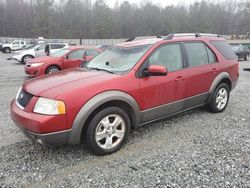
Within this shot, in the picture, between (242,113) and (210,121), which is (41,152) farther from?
(242,113)

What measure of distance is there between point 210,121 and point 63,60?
6.98m

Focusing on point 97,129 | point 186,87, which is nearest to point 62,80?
point 97,129

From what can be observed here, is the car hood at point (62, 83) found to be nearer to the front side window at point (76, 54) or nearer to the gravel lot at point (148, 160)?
the gravel lot at point (148, 160)

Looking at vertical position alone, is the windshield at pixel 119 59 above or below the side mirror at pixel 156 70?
above

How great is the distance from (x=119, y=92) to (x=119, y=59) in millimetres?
857

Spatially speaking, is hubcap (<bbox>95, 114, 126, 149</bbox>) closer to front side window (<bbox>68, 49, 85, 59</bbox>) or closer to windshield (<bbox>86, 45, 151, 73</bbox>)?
windshield (<bbox>86, 45, 151, 73</bbox>)

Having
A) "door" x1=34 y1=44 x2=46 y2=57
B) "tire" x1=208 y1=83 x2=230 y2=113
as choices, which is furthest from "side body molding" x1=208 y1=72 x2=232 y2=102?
"door" x1=34 y1=44 x2=46 y2=57

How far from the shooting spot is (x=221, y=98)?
5.10 m

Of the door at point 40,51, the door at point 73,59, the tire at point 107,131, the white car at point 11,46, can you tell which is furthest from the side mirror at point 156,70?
the white car at point 11,46

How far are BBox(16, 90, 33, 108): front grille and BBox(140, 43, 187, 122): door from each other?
1627mm

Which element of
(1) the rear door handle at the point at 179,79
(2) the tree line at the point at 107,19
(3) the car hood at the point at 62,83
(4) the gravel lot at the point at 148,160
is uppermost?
(2) the tree line at the point at 107,19

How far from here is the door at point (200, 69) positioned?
14.1 ft

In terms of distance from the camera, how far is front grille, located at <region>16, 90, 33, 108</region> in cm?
311

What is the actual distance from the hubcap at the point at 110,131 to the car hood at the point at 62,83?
58 cm
